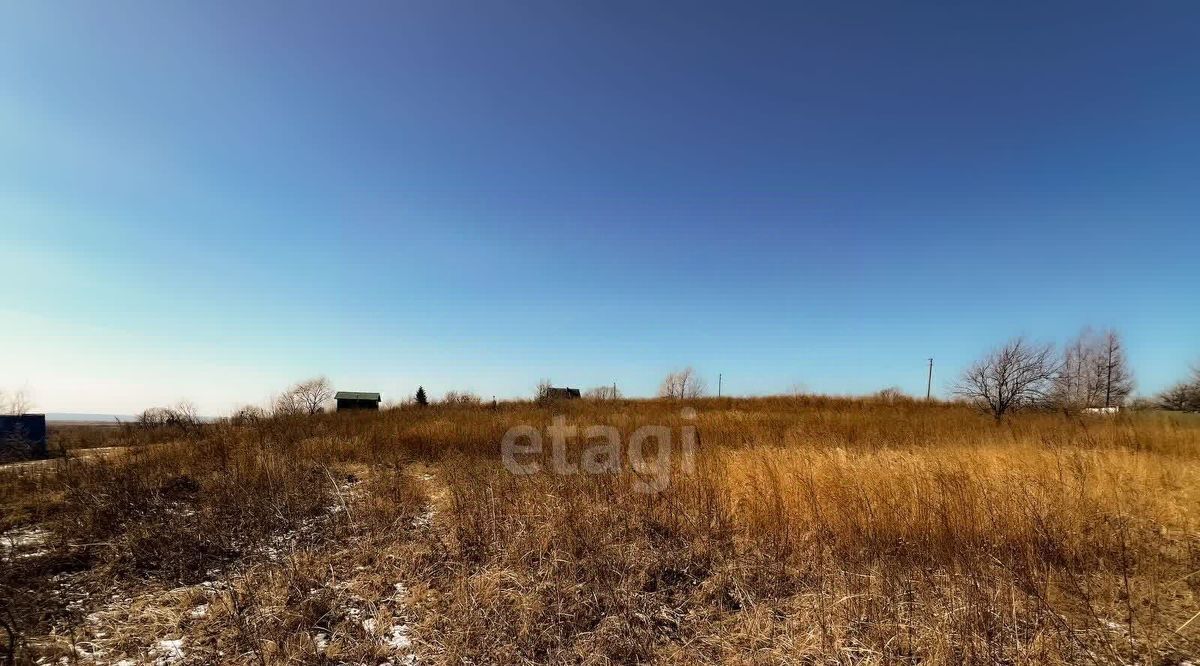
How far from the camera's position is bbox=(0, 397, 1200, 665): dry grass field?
3074 mm

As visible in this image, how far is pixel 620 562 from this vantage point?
4.20 m

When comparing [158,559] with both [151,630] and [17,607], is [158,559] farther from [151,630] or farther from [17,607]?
[151,630]

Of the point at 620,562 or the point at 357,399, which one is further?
the point at 357,399

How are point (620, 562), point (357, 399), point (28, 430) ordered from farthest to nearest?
point (357, 399) < point (28, 430) < point (620, 562)

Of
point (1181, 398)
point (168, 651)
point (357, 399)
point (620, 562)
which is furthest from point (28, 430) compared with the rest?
point (1181, 398)

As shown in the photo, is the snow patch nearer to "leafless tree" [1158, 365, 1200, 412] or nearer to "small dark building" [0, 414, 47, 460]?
"small dark building" [0, 414, 47, 460]

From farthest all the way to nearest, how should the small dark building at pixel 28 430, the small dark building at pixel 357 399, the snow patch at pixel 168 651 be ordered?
the small dark building at pixel 357 399 < the small dark building at pixel 28 430 < the snow patch at pixel 168 651

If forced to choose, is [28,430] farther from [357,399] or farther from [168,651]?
[168,651]

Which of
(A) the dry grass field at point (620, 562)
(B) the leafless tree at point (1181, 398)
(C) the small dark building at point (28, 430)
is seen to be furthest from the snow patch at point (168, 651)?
(B) the leafless tree at point (1181, 398)

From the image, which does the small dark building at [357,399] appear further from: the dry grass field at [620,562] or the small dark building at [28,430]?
Answer: the dry grass field at [620,562]

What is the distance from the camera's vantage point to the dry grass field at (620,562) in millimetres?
3074

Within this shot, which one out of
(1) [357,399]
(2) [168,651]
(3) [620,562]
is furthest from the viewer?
(1) [357,399]

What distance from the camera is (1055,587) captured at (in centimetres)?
372

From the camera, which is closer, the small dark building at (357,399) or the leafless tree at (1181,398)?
the leafless tree at (1181,398)
